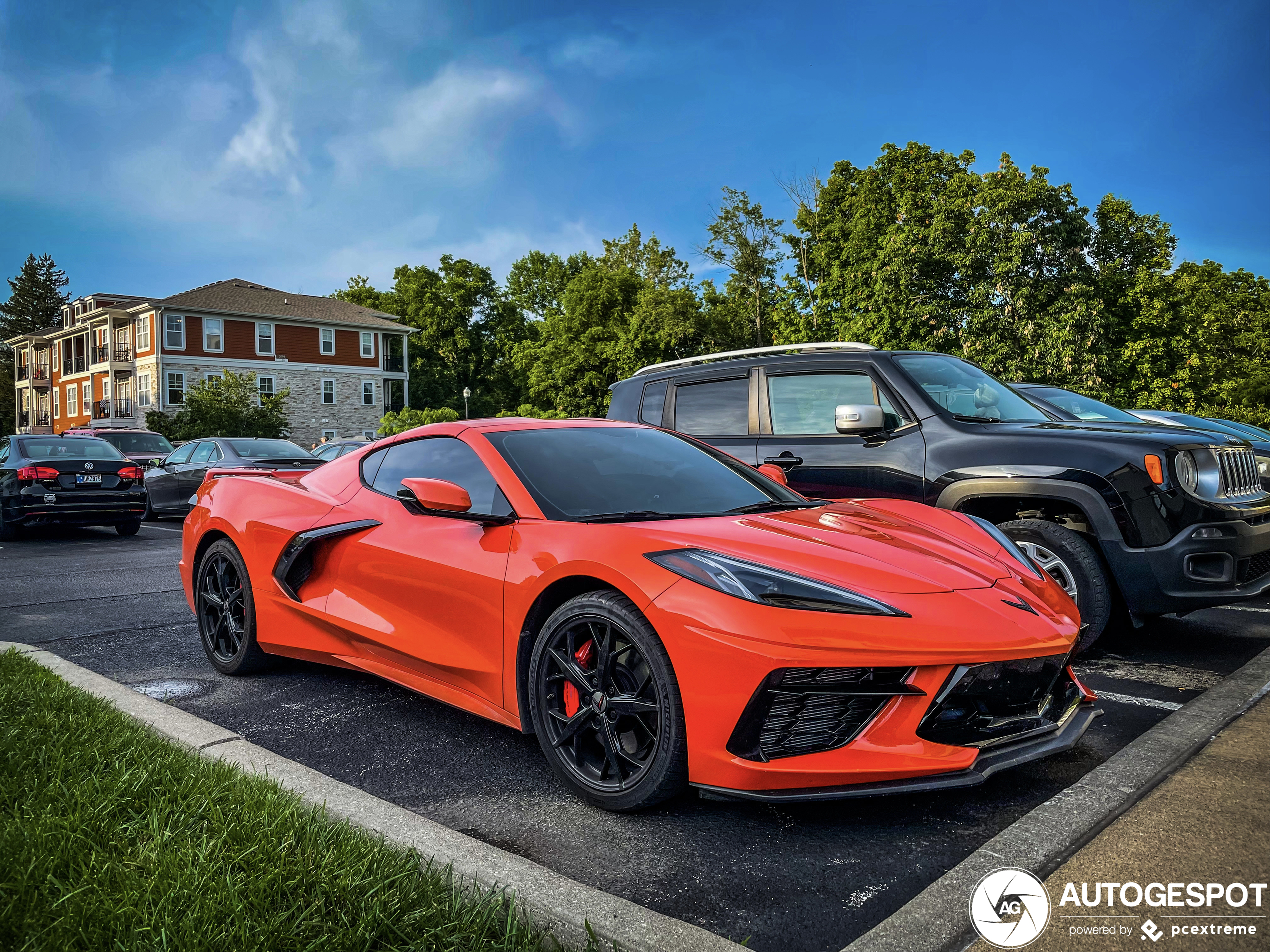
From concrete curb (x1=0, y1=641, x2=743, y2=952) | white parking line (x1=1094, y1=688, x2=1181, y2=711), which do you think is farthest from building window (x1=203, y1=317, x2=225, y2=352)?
white parking line (x1=1094, y1=688, x2=1181, y2=711)

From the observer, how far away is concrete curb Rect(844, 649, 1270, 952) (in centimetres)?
208

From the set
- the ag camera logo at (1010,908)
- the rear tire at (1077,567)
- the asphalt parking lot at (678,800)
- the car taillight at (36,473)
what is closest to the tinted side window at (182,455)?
the car taillight at (36,473)

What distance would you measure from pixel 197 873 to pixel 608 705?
122 cm

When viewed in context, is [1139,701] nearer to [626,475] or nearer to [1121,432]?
[1121,432]

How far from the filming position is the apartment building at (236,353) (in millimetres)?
46594

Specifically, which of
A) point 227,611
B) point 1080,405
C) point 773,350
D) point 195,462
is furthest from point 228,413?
point 227,611

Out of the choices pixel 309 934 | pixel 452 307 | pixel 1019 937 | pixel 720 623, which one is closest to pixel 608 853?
pixel 720 623

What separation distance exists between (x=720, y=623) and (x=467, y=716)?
72.4 inches

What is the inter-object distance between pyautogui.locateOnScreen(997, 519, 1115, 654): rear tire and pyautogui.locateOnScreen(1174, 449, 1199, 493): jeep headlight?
562 mm

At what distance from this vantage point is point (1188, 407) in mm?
30734

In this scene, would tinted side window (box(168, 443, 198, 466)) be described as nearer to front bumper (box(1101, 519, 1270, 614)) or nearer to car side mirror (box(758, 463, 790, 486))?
car side mirror (box(758, 463, 790, 486))

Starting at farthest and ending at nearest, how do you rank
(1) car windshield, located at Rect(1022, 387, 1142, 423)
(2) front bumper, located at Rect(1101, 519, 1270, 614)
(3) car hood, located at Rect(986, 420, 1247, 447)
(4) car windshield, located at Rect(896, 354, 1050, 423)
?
(1) car windshield, located at Rect(1022, 387, 1142, 423) → (4) car windshield, located at Rect(896, 354, 1050, 423) → (3) car hood, located at Rect(986, 420, 1247, 447) → (2) front bumper, located at Rect(1101, 519, 1270, 614)

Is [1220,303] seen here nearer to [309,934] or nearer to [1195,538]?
[1195,538]

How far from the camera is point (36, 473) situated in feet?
38.9
